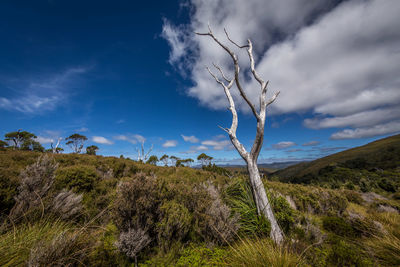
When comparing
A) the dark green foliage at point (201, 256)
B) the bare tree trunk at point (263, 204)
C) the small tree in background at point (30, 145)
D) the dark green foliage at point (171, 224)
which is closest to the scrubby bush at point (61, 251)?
the dark green foliage at point (171, 224)

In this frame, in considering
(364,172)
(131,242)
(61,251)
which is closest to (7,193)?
(61,251)

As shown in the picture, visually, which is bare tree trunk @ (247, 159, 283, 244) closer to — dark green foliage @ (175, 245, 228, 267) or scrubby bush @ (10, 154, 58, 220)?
dark green foliage @ (175, 245, 228, 267)

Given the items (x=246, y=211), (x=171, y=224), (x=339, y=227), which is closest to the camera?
(x=171, y=224)

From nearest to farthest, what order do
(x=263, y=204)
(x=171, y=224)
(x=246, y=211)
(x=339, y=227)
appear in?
1. (x=171, y=224)
2. (x=263, y=204)
3. (x=246, y=211)
4. (x=339, y=227)

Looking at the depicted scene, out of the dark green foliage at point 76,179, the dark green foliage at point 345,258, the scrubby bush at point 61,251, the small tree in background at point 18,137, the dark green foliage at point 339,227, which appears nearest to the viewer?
the scrubby bush at point 61,251

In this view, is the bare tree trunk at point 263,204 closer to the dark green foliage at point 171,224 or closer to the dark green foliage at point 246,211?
the dark green foliage at point 246,211

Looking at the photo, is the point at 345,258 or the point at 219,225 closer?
the point at 345,258

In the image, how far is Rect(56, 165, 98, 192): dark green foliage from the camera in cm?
500

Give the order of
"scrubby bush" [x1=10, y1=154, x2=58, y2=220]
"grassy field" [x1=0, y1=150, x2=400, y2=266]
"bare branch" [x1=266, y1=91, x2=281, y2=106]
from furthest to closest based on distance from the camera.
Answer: "bare branch" [x1=266, y1=91, x2=281, y2=106] → "scrubby bush" [x1=10, y1=154, x2=58, y2=220] → "grassy field" [x1=0, y1=150, x2=400, y2=266]

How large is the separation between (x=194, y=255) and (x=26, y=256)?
252 cm

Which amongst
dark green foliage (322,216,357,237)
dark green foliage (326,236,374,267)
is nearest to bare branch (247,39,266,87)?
dark green foliage (326,236,374,267)

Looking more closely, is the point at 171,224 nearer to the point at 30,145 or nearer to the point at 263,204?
the point at 263,204

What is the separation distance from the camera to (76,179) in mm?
5367

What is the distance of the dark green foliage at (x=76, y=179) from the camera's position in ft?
16.4
